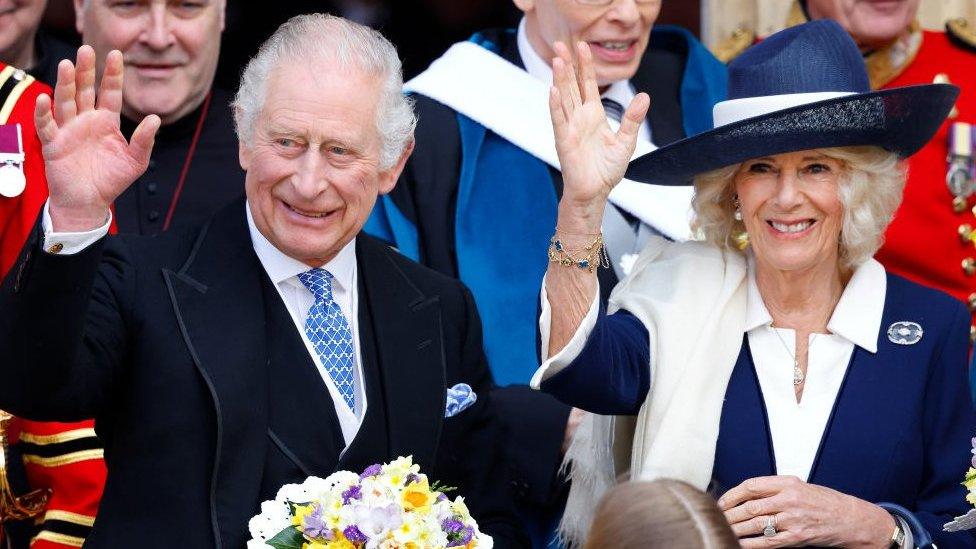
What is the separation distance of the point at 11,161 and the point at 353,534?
121 centimetres

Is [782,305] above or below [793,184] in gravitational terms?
below

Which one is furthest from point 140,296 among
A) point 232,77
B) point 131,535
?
point 232,77

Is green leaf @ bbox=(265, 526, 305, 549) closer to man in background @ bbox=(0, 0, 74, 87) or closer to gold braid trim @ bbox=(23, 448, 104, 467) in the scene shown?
gold braid trim @ bbox=(23, 448, 104, 467)

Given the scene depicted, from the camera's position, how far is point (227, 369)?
128 inches

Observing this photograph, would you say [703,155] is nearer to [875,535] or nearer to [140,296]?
[875,535]

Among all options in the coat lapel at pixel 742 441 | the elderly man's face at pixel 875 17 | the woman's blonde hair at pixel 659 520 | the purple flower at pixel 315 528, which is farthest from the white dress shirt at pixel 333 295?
the elderly man's face at pixel 875 17

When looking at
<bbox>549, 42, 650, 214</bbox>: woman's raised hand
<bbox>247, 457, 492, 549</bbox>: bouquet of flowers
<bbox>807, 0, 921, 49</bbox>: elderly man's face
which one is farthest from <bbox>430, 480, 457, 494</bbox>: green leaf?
<bbox>807, 0, 921, 49</bbox>: elderly man's face

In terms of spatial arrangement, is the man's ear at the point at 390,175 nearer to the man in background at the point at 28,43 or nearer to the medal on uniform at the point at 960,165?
the man in background at the point at 28,43

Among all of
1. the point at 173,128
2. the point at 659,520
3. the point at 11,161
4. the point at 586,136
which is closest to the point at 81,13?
the point at 173,128

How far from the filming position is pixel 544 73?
4.61 m

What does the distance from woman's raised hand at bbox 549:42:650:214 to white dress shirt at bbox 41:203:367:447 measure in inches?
20.4

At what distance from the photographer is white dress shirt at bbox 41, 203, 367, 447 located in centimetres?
341

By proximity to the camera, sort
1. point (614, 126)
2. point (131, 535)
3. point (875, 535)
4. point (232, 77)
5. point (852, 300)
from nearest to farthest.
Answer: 1. point (131, 535)
2. point (875, 535)
3. point (852, 300)
4. point (614, 126)
5. point (232, 77)

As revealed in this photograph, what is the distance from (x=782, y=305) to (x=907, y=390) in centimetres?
32
